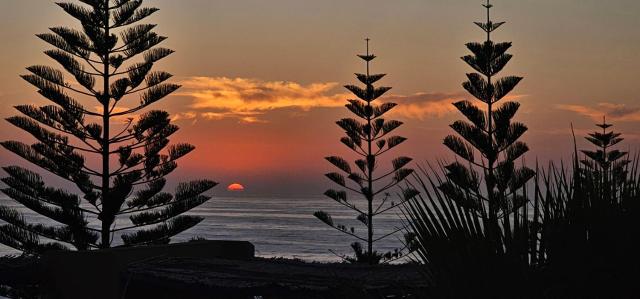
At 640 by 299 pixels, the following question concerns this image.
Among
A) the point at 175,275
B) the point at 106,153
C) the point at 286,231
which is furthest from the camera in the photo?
the point at 286,231

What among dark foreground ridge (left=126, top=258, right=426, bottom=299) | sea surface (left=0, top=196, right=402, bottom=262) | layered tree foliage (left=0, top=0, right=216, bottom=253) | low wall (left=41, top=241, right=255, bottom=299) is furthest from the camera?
sea surface (left=0, top=196, right=402, bottom=262)

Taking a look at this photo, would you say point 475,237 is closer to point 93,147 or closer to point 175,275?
point 175,275

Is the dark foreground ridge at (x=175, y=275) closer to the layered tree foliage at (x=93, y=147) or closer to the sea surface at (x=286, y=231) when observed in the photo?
the layered tree foliage at (x=93, y=147)

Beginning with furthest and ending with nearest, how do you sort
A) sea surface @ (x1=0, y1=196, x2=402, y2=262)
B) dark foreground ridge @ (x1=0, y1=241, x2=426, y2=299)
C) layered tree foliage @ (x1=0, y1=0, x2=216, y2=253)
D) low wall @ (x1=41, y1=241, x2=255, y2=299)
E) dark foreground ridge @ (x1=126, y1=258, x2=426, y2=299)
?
sea surface @ (x1=0, y1=196, x2=402, y2=262) < layered tree foliage @ (x1=0, y1=0, x2=216, y2=253) < low wall @ (x1=41, y1=241, x2=255, y2=299) < dark foreground ridge @ (x1=0, y1=241, x2=426, y2=299) < dark foreground ridge @ (x1=126, y1=258, x2=426, y2=299)

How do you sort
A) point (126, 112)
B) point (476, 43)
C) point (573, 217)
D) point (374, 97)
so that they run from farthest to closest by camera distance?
point (374, 97) < point (476, 43) < point (126, 112) < point (573, 217)

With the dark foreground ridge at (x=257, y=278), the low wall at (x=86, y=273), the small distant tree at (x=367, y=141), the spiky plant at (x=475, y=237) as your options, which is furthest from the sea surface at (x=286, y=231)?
the spiky plant at (x=475, y=237)

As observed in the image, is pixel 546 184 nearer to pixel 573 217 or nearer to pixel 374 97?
pixel 573 217

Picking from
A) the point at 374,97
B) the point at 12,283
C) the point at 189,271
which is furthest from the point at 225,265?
the point at 374,97

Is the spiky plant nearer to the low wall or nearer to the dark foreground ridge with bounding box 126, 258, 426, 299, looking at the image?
the dark foreground ridge with bounding box 126, 258, 426, 299

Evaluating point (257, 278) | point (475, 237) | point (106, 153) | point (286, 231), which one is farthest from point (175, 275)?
point (286, 231)

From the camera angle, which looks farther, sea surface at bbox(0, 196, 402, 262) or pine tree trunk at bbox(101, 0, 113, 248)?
sea surface at bbox(0, 196, 402, 262)

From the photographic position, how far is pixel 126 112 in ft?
43.3

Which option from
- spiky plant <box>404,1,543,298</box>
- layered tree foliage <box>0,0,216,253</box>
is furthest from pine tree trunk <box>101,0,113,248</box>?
spiky plant <box>404,1,543,298</box>

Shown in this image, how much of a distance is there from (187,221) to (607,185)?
40.4ft
